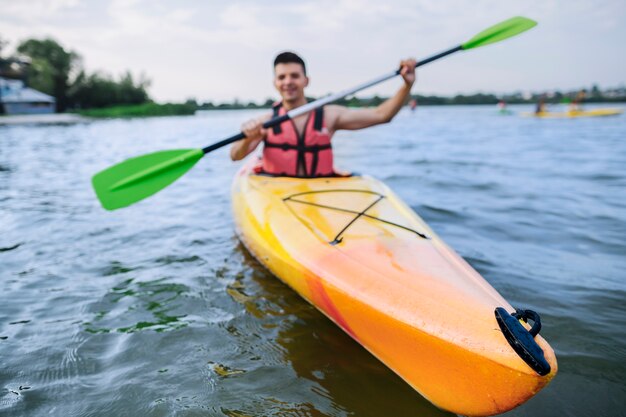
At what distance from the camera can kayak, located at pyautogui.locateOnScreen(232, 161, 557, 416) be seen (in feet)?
Result: 4.55

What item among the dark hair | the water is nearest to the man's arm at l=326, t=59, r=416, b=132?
the dark hair

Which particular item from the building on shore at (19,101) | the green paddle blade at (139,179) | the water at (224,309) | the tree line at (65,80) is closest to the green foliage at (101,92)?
the tree line at (65,80)

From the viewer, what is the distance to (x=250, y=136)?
3.02 m

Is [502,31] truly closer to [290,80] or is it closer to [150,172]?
[290,80]

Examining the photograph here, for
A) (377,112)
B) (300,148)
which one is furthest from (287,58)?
(377,112)

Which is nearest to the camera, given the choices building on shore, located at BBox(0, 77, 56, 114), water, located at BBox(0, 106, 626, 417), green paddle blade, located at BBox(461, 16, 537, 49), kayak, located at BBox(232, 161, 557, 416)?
kayak, located at BBox(232, 161, 557, 416)

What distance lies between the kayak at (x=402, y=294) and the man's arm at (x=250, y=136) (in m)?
0.41

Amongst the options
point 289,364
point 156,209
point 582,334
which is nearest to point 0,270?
point 156,209

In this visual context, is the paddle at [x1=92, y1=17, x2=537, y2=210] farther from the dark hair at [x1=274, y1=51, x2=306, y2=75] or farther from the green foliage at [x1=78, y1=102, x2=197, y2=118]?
the green foliage at [x1=78, y1=102, x2=197, y2=118]

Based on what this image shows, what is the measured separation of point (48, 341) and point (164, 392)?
2.79 feet

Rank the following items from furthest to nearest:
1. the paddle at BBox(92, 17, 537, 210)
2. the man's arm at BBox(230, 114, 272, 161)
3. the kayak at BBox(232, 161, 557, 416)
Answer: the paddle at BBox(92, 17, 537, 210) → the man's arm at BBox(230, 114, 272, 161) → the kayak at BBox(232, 161, 557, 416)

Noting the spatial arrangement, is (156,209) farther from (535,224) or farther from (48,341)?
(535,224)

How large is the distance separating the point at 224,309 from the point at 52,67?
49.3 metres

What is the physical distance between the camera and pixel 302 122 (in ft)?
11.0
